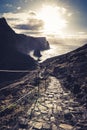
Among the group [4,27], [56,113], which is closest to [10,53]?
[4,27]

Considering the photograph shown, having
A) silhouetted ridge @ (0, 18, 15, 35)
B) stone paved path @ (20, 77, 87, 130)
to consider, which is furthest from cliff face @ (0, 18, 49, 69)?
stone paved path @ (20, 77, 87, 130)

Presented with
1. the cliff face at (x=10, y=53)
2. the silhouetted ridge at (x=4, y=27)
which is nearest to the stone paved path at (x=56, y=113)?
the cliff face at (x=10, y=53)

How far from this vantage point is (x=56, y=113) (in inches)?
478

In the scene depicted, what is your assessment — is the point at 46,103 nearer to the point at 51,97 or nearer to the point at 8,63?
the point at 51,97

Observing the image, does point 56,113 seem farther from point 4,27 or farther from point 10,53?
point 4,27

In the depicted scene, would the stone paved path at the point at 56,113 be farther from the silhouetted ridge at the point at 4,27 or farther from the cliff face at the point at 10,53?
the silhouetted ridge at the point at 4,27

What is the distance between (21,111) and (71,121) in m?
2.94

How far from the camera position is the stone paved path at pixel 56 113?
10.8 metres

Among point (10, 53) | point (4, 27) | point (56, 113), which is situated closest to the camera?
point (56, 113)

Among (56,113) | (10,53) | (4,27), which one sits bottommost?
(10,53)

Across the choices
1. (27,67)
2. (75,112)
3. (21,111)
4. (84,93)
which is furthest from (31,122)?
(27,67)

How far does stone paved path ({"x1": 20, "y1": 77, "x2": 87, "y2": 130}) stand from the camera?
10812 mm

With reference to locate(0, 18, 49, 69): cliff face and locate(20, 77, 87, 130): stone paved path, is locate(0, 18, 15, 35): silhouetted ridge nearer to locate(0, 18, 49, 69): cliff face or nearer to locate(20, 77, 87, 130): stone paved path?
locate(0, 18, 49, 69): cliff face

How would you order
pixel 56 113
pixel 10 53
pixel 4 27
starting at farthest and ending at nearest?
pixel 4 27 → pixel 10 53 → pixel 56 113
